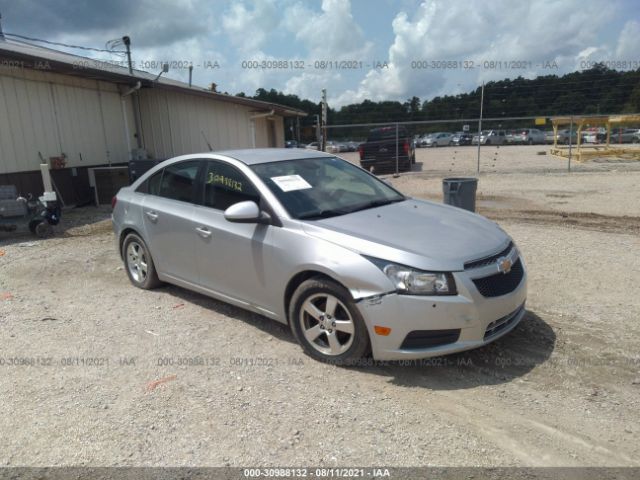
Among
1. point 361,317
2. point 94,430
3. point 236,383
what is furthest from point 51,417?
point 361,317

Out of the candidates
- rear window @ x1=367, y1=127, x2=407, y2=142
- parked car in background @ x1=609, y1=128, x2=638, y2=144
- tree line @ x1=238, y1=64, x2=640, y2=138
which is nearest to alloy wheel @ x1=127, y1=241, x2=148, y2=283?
rear window @ x1=367, y1=127, x2=407, y2=142

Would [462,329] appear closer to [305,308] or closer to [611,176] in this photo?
[305,308]

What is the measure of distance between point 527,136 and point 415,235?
4100 centimetres

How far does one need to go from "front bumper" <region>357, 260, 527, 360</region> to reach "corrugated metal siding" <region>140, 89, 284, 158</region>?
13.5 metres

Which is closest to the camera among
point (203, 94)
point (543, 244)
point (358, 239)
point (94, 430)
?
point (94, 430)

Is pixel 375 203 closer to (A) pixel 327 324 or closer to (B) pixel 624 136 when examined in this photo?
(A) pixel 327 324

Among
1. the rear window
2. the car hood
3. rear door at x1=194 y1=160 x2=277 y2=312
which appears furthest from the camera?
the rear window

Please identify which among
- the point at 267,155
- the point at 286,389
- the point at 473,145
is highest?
the point at 267,155

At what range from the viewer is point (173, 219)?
15.7ft

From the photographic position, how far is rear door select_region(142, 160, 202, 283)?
4695 millimetres

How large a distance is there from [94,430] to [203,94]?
13894mm

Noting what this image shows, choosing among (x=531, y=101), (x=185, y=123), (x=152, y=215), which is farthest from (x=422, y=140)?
(x=152, y=215)

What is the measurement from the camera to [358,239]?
347cm

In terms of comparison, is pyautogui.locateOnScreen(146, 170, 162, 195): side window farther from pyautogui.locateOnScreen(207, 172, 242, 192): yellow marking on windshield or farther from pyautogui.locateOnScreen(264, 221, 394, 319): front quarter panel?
pyautogui.locateOnScreen(264, 221, 394, 319): front quarter panel
